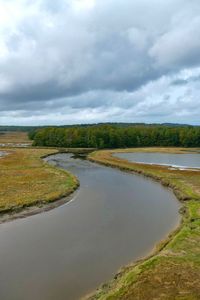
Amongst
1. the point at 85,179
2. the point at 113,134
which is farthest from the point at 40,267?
the point at 113,134

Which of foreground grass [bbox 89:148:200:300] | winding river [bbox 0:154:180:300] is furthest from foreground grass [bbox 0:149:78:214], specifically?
foreground grass [bbox 89:148:200:300]

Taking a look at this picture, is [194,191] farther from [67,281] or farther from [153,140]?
[153,140]

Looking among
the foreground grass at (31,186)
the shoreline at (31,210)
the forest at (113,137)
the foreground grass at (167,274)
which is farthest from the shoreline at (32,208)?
the forest at (113,137)

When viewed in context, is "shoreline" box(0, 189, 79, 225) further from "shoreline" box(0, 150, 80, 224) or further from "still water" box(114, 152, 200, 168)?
"still water" box(114, 152, 200, 168)

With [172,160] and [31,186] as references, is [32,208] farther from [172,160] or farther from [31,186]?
[172,160]

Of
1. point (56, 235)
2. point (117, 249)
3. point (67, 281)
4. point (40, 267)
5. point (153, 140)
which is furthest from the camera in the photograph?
point (153, 140)
